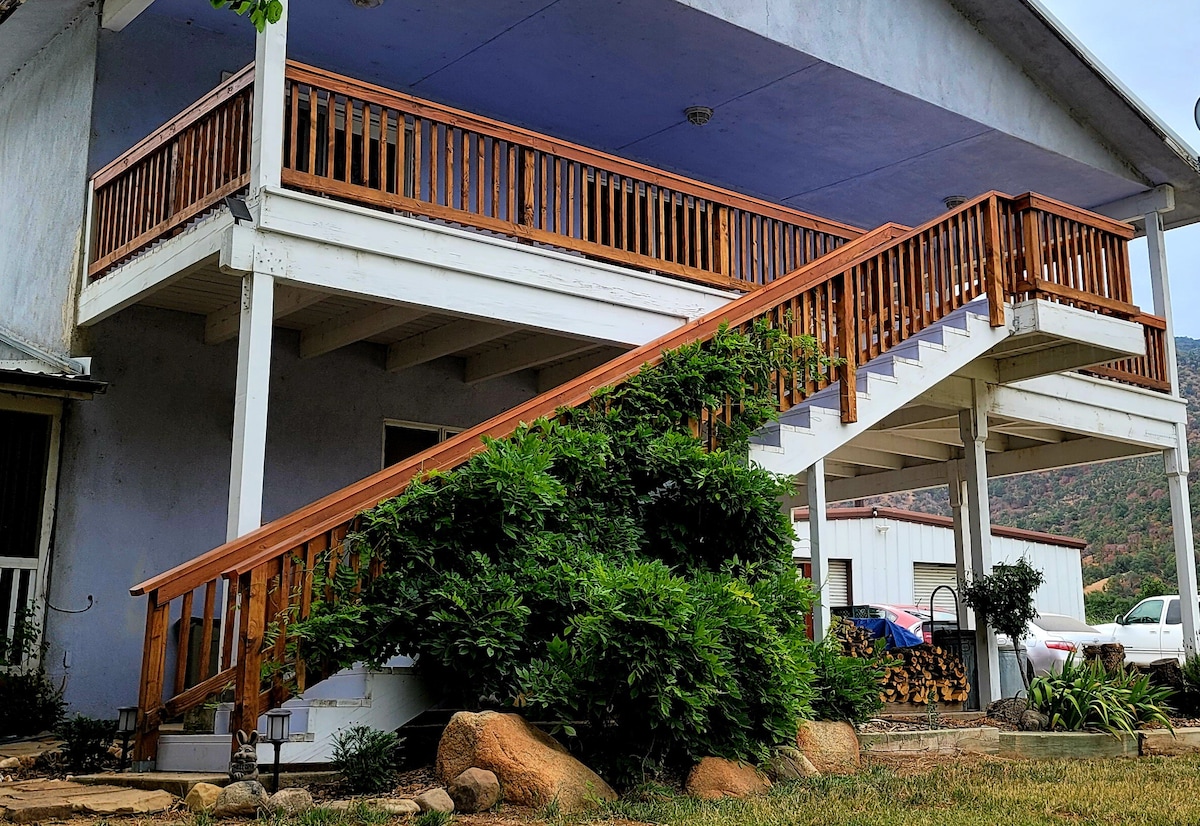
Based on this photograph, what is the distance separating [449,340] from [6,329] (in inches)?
185

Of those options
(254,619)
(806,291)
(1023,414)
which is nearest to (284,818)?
(254,619)

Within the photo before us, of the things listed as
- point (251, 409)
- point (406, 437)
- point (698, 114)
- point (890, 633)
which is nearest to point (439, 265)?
point (251, 409)

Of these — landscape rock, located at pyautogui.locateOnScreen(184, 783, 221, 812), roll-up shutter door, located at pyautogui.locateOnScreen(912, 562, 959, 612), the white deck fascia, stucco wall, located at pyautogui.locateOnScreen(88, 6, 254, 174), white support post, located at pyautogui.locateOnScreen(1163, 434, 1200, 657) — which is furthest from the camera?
roll-up shutter door, located at pyautogui.locateOnScreen(912, 562, 959, 612)

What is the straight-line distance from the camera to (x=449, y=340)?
11844 millimetres

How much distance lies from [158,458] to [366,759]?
5484 mm

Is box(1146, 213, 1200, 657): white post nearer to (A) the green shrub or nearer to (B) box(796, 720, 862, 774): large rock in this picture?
(A) the green shrub

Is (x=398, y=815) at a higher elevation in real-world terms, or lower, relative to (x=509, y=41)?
lower

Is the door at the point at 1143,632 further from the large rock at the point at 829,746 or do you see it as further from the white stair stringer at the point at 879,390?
the large rock at the point at 829,746

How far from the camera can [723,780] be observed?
22.7 feet

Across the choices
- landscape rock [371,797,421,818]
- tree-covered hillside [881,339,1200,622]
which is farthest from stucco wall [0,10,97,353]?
tree-covered hillside [881,339,1200,622]

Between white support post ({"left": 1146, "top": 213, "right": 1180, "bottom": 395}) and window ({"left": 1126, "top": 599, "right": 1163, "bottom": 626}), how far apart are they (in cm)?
772

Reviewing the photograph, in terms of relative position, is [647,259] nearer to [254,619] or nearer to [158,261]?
→ [158,261]

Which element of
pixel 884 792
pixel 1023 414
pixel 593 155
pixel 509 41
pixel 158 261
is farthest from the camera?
pixel 1023 414

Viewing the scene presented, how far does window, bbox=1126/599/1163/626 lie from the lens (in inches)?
864
